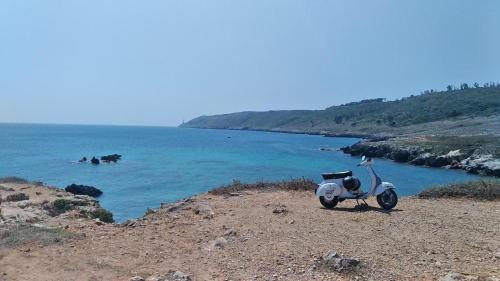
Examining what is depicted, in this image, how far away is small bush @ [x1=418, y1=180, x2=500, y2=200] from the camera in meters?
14.2

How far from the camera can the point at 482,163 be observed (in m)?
58.2

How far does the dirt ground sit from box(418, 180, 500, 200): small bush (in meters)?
1.26

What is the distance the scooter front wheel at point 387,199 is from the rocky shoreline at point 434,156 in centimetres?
4827

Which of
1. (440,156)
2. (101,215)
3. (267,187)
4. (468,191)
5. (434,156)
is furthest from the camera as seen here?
(434,156)

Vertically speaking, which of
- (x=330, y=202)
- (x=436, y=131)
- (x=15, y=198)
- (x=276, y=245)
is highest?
(x=436, y=131)

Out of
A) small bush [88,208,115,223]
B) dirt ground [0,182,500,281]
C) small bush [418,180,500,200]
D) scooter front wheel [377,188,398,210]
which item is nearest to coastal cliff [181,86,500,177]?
small bush [418,180,500,200]

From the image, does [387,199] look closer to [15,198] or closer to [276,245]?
[276,245]

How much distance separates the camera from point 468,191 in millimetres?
14578

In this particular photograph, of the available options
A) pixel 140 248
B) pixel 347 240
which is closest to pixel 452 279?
pixel 347 240

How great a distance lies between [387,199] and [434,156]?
199 feet

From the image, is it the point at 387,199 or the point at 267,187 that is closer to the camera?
the point at 387,199

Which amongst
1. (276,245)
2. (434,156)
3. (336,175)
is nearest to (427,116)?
(434,156)

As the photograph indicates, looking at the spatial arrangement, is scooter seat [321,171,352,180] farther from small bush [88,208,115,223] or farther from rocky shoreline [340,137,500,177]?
rocky shoreline [340,137,500,177]

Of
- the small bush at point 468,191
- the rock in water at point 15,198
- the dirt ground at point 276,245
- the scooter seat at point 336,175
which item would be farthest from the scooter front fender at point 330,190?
the rock in water at point 15,198
